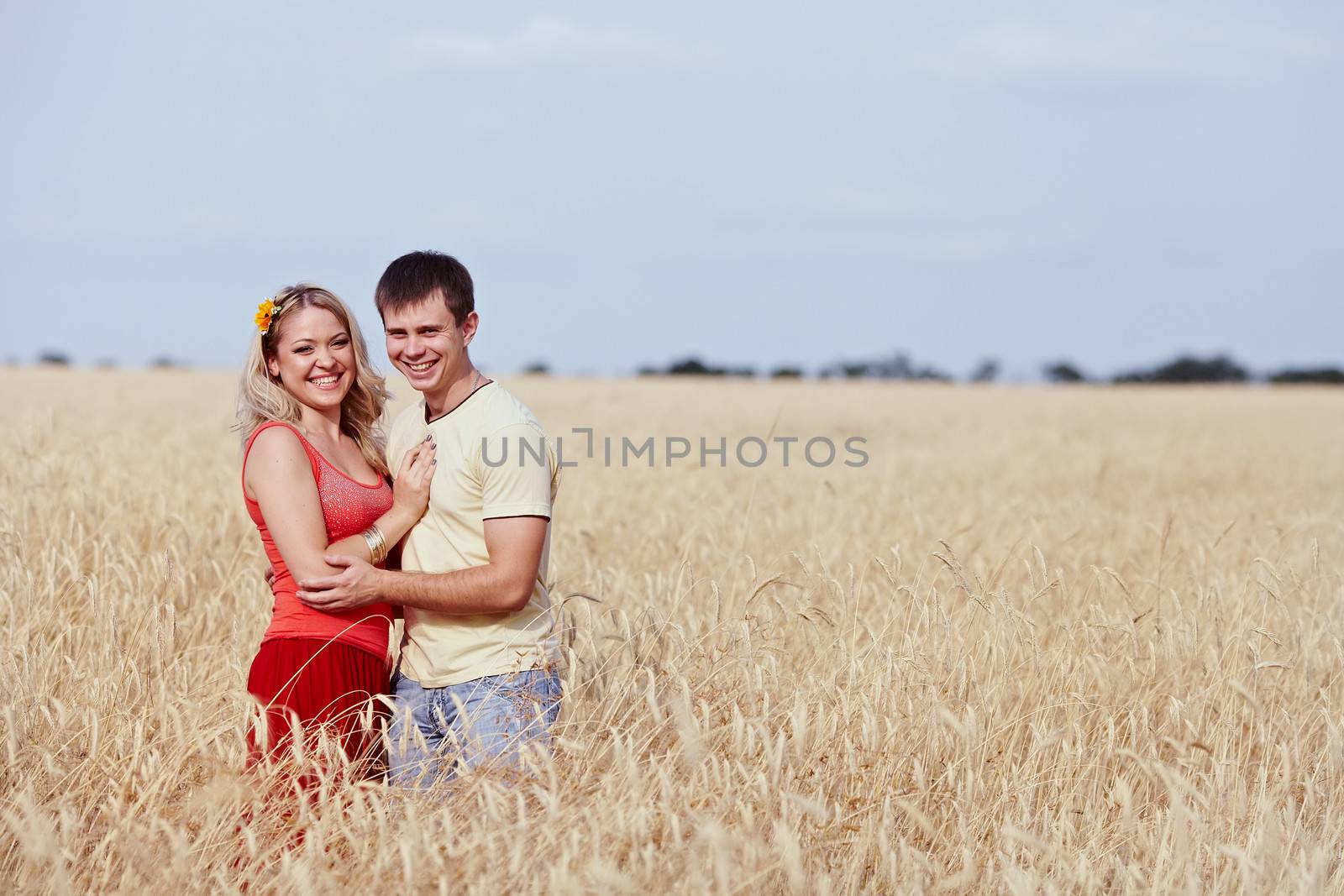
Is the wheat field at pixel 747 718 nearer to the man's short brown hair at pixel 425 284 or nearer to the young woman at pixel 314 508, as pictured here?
the young woman at pixel 314 508

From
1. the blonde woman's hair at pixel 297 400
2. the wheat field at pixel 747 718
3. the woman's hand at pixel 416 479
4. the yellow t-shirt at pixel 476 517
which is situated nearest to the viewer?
the wheat field at pixel 747 718

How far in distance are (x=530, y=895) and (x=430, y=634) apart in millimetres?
829

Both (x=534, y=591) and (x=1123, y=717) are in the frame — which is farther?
(x=1123, y=717)

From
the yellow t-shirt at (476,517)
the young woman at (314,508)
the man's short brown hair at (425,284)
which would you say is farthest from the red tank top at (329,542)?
the man's short brown hair at (425,284)

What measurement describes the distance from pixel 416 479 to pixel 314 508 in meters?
0.26

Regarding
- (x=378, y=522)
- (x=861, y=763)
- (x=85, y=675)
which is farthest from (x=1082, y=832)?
(x=85, y=675)

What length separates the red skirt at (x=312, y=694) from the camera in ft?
9.08

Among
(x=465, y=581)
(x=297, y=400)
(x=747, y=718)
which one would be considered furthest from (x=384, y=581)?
(x=747, y=718)

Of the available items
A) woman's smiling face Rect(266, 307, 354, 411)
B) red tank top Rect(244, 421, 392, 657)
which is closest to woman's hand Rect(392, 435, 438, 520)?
red tank top Rect(244, 421, 392, 657)

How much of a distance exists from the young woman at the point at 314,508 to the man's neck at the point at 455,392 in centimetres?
12

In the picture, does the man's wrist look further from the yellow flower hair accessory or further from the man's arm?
the yellow flower hair accessory

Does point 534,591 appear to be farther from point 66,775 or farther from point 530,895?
point 66,775

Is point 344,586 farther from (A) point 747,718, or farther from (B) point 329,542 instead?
(A) point 747,718

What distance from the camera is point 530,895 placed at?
225 cm
